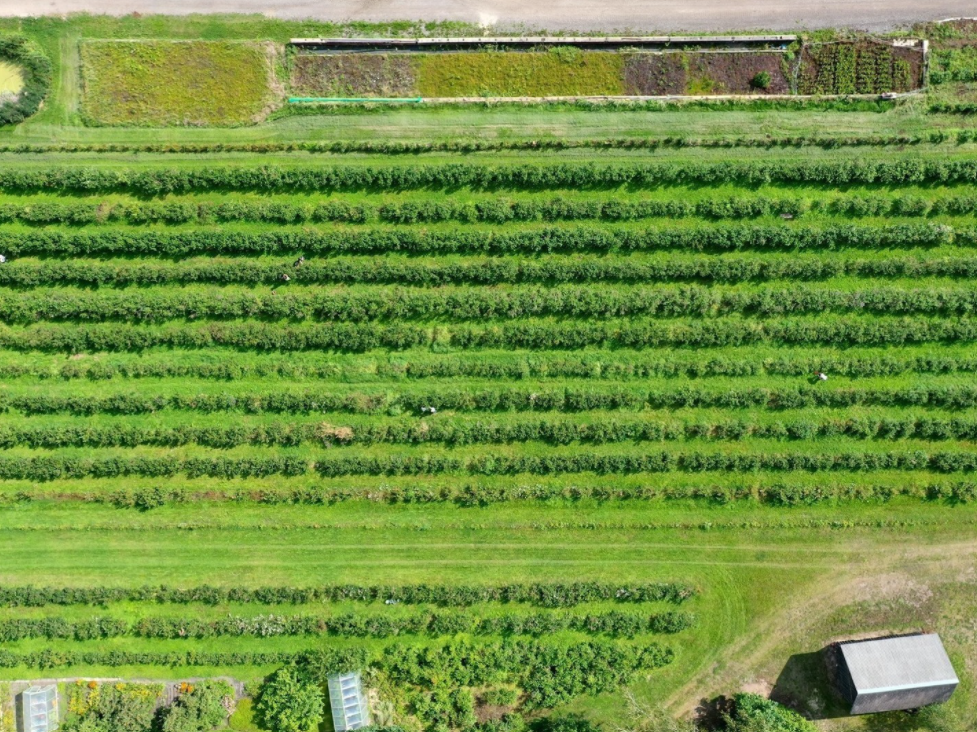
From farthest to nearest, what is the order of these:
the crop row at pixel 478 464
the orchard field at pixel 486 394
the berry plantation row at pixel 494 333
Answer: the berry plantation row at pixel 494 333
the crop row at pixel 478 464
the orchard field at pixel 486 394

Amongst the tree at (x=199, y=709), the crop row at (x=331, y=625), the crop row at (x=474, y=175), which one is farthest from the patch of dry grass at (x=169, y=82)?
the tree at (x=199, y=709)

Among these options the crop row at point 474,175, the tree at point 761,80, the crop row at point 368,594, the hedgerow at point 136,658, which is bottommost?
the hedgerow at point 136,658

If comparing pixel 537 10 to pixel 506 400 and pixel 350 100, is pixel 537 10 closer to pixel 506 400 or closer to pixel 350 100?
pixel 350 100

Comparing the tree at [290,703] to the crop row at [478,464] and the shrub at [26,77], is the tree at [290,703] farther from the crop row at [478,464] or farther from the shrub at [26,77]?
the shrub at [26,77]

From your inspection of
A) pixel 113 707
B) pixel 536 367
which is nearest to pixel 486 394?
pixel 536 367

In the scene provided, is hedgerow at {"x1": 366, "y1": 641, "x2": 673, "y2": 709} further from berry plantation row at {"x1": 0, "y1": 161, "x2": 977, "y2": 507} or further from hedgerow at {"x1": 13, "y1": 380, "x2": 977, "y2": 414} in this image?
hedgerow at {"x1": 13, "y1": 380, "x2": 977, "y2": 414}

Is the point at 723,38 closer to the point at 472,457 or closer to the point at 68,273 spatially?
the point at 472,457
